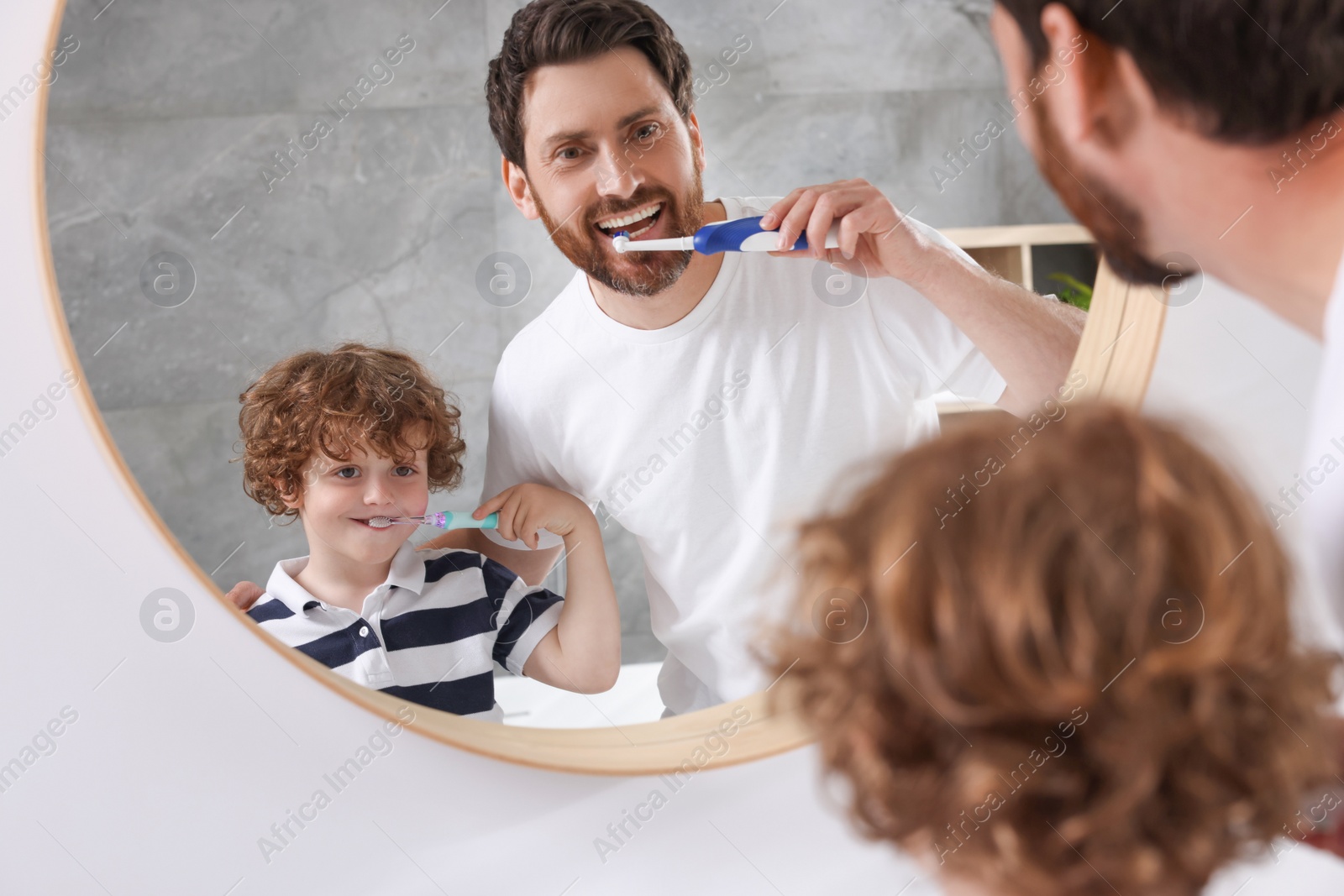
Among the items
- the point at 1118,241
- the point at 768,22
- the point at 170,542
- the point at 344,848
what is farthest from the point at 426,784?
the point at 768,22

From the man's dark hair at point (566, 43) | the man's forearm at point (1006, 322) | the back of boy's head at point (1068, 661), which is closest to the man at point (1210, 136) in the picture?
the back of boy's head at point (1068, 661)

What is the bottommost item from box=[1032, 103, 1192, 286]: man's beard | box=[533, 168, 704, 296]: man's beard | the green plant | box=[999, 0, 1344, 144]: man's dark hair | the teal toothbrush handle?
Answer: the green plant

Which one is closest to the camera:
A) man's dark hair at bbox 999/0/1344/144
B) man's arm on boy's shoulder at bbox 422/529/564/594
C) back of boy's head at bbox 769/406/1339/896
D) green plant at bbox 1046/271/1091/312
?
back of boy's head at bbox 769/406/1339/896

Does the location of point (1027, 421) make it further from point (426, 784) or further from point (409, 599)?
point (409, 599)

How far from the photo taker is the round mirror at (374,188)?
1.47m

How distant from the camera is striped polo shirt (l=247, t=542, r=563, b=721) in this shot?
2.67 feet

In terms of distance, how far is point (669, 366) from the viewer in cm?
90

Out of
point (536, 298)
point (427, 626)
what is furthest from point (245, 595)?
point (536, 298)

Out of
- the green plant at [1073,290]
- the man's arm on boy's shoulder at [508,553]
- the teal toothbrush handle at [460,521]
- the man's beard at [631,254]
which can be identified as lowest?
the green plant at [1073,290]

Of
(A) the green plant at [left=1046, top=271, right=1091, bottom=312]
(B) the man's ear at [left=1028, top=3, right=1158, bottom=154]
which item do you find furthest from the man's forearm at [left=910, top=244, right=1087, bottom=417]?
(A) the green plant at [left=1046, top=271, right=1091, bottom=312]

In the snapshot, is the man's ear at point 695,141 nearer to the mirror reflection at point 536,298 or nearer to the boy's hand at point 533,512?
the mirror reflection at point 536,298

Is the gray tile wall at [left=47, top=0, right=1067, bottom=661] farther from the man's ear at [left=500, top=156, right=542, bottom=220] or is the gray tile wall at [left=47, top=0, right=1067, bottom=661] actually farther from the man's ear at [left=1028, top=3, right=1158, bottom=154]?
the man's ear at [left=1028, top=3, right=1158, bottom=154]

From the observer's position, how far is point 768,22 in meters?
1.62

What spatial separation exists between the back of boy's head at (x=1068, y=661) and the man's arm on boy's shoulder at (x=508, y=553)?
622 millimetres
